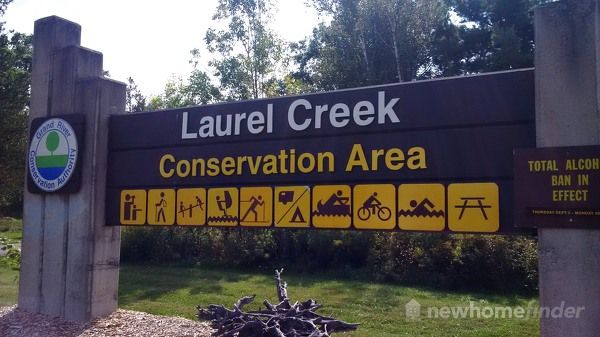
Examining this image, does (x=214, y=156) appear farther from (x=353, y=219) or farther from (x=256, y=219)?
(x=353, y=219)

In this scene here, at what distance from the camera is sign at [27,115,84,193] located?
776 cm

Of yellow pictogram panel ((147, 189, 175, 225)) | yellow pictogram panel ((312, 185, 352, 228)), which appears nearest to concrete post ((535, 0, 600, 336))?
yellow pictogram panel ((312, 185, 352, 228))

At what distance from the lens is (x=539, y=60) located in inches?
191

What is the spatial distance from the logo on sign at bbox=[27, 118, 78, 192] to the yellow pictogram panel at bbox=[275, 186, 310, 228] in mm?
3203

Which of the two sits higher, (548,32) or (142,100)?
(142,100)

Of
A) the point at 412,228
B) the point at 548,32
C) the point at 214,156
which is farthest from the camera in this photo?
the point at 214,156

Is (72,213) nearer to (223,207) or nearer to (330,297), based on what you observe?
(223,207)

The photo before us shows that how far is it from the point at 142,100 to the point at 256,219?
3997 cm

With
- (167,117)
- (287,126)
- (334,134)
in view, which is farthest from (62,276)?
(334,134)

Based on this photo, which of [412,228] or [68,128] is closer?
[412,228]

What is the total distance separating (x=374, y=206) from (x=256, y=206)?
1494 mm

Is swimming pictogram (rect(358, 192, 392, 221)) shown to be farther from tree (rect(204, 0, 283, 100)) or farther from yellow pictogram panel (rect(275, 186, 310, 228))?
tree (rect(204, 0, 283, 100))

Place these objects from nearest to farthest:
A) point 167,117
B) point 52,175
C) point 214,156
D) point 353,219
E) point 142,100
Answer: point 353,219 → point 214,156 → point 167,117 → point 52,175 → point 142,100

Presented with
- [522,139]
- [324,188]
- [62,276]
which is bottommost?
[62,276]
